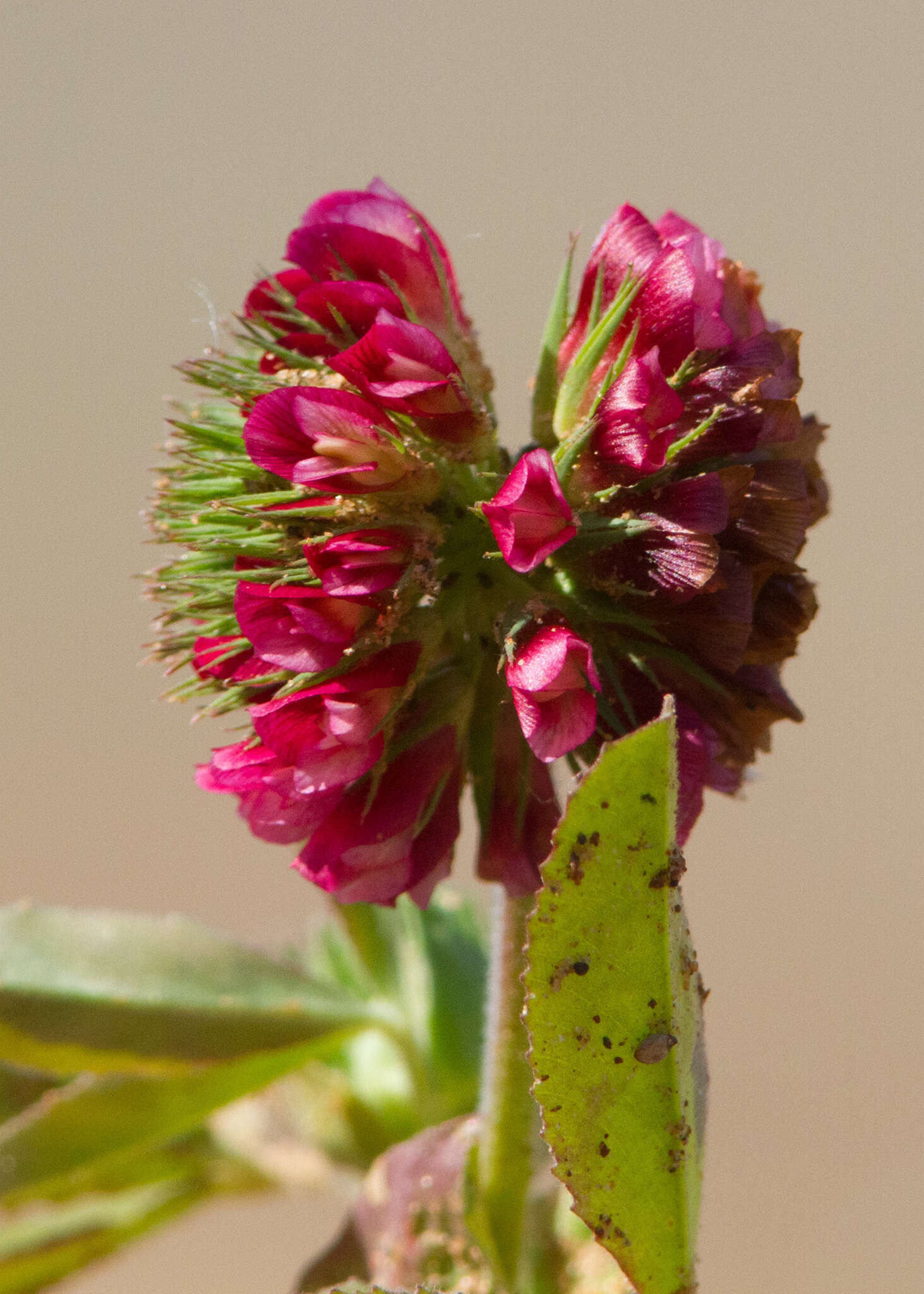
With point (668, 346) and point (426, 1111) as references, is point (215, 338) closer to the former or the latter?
point (668, 346)

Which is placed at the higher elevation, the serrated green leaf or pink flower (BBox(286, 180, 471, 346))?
pink flower (BBox(286, 180, 471, 346))

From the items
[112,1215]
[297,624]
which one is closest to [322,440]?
[297,624]

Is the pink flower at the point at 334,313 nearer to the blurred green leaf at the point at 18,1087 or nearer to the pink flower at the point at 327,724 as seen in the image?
the pink flower at the point at 327,724

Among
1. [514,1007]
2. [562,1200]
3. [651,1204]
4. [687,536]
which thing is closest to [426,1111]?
[562,1200]

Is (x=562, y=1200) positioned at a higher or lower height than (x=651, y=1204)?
lower

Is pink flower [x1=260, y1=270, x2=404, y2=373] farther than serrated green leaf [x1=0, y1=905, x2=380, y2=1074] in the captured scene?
No

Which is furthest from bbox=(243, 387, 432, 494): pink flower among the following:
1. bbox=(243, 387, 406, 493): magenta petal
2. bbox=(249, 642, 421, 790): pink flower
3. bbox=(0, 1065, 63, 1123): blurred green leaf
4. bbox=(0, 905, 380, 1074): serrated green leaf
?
bbox=(0, 1065, 63, 1123): blurred green leaf

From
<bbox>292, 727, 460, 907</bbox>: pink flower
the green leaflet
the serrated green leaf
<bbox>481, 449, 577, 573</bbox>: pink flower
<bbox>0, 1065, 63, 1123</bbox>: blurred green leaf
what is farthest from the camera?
<bbox>0, 1065, 63, 1123</bbox>: blurred green leaf

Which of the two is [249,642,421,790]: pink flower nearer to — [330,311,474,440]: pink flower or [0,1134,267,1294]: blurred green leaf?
[330,311,474,440]: pink flower
